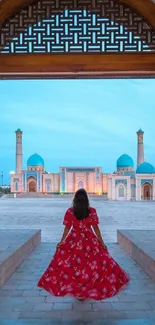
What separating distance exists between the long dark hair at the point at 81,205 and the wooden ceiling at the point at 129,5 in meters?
1.96

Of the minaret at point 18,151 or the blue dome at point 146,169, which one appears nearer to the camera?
the blue dome at point 146,169

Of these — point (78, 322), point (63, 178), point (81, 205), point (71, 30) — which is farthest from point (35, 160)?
point (78, 322)

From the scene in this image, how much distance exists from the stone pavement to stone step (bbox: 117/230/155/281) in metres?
0.19

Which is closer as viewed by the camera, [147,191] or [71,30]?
[71,30]

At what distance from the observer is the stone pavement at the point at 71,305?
3.36m

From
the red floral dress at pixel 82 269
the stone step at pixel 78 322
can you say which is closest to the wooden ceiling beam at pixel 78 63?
the red floral dress at pixel 82 269

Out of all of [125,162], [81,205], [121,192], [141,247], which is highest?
[125,162]

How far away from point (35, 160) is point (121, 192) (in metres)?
14.9

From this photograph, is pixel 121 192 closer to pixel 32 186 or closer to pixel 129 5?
pixel 32 186

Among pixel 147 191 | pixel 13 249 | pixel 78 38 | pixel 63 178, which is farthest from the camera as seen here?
pixel 63 178

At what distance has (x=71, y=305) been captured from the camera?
3.73 m

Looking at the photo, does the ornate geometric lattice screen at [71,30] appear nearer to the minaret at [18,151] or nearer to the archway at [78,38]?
the archway at [78,38]

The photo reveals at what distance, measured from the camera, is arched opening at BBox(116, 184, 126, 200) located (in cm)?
3753

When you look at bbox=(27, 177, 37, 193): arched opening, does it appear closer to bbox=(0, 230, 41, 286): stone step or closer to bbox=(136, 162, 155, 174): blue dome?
bbox=(136, 162, 155, 174): blue dome
